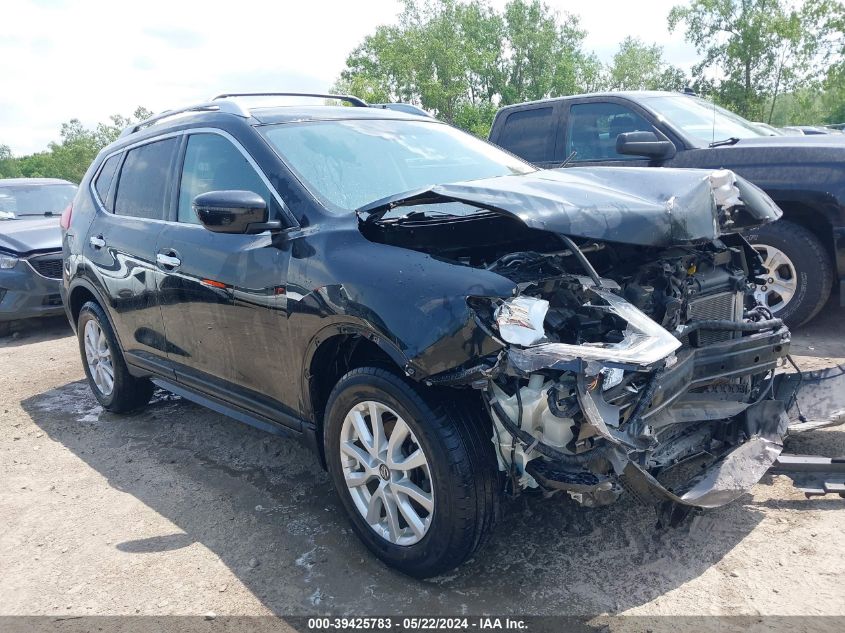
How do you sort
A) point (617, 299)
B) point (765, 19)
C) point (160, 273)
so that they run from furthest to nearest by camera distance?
point (765, 19) < point (160, 273) < point (617, 299)

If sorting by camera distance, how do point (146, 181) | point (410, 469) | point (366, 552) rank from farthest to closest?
point (146, 181)
point (366, 552)
point (410, 469)

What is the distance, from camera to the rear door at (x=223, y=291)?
3176mm

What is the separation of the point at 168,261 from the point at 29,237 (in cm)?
561

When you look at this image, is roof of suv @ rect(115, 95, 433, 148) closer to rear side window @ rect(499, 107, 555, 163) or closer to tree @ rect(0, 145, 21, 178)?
rear side window @ rect(499, 107, 555, 163)

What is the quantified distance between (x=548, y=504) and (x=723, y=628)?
1.00 m

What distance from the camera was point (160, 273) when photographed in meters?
3.90

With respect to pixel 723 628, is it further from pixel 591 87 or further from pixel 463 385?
pixel 591 87

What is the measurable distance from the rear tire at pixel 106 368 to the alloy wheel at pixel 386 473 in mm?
2627

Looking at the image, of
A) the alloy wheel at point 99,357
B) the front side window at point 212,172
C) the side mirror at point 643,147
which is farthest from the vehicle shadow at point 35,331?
the side mirror at point 643,147

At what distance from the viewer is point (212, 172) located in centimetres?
369

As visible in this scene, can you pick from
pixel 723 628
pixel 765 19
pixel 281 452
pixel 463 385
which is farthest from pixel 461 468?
pixel 765 19

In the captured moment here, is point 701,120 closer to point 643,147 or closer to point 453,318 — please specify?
point 643,147

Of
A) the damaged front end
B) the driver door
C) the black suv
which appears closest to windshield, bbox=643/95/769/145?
the driver door

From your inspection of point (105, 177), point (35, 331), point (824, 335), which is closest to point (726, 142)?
point (824, 335)
